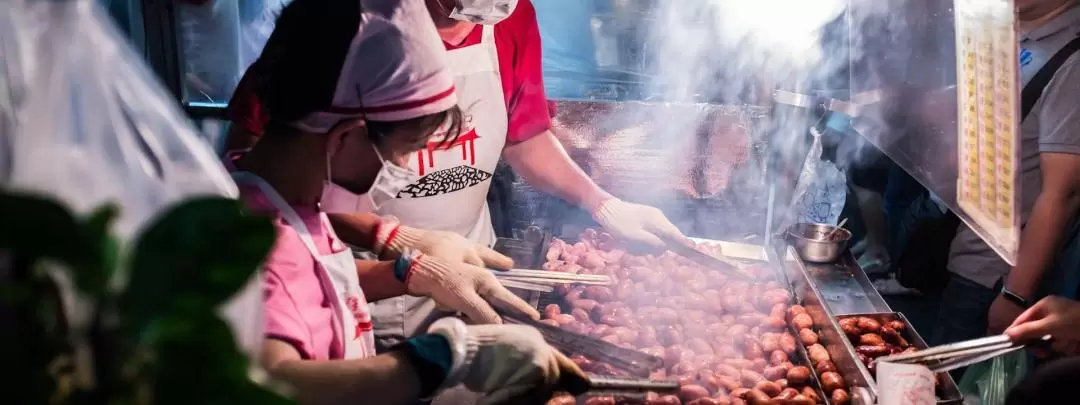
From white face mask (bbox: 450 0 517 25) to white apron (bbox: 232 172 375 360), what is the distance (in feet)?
3.05

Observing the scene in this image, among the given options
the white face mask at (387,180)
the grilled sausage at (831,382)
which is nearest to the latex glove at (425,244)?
the white face mask at (387,180)

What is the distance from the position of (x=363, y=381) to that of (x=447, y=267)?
78cm

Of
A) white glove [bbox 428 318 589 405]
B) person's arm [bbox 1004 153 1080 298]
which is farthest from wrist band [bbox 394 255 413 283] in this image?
person's arm [bbox 1004 153 1080 298]

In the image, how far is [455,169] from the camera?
2734 mm

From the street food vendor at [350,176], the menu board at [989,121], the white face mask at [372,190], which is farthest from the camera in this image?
the white face mask at [372,190]

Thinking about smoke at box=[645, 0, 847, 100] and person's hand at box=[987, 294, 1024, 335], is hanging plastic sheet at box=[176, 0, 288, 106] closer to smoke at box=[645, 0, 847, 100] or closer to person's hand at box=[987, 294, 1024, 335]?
smoke at box=[645, 0, 847, 100]

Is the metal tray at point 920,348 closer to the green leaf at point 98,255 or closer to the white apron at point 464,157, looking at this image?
the white apron at point 464,157

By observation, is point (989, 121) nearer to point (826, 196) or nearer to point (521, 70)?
point (521, 70)

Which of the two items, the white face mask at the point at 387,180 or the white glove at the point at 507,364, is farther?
the white face mask at the point at 387,180

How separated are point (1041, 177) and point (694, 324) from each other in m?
1.61

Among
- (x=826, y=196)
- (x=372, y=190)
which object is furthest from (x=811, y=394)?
(x=826, y=196)

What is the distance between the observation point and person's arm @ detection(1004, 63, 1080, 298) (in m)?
2.73

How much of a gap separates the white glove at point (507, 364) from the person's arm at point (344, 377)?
123mm

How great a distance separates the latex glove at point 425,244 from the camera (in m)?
2.55
